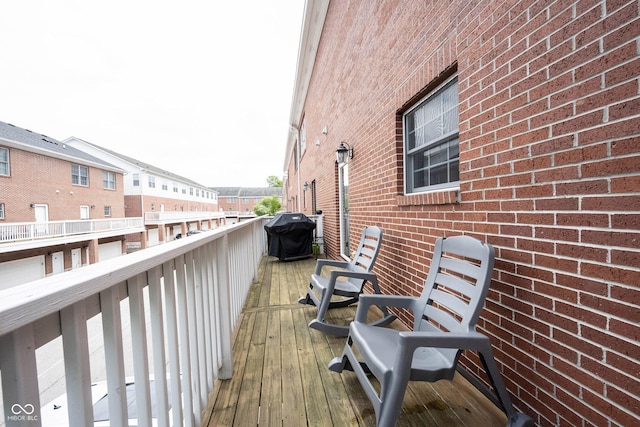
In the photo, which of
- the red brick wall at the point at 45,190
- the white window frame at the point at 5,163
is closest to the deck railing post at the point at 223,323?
the red brick wall at the point at 45,190

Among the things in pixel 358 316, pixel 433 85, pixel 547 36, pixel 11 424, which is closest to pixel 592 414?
pixel 358 316

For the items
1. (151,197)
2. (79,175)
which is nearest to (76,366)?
(79,175)

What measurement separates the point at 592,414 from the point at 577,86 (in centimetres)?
A: 138

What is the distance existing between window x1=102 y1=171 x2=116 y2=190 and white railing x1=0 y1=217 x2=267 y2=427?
27122mm

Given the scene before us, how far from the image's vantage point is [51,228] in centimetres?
1641

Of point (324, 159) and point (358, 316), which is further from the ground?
point (324, 159)

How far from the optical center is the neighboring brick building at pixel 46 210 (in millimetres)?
14742

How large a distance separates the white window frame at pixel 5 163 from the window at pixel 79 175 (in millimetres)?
4869

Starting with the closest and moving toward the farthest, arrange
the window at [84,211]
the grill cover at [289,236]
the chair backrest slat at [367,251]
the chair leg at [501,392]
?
the chair leg at [501,392], the chair backrest slat at [367,251], the grill cover at [289,236], the window at [84,211]

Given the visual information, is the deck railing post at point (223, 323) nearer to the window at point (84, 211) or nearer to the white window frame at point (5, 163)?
the white window frame at point (5, 163)

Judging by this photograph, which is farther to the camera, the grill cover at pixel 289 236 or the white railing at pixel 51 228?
the white railing at pixel 51 228

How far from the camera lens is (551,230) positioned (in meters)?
1.41

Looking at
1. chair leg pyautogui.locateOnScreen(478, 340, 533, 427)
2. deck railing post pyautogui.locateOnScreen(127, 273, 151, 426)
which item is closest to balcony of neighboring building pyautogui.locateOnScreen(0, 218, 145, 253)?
deck railing post pyautogui.locateOnScreen(127, 273, 151, 426)

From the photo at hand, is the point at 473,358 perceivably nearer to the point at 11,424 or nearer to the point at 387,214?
the point at 387,214
